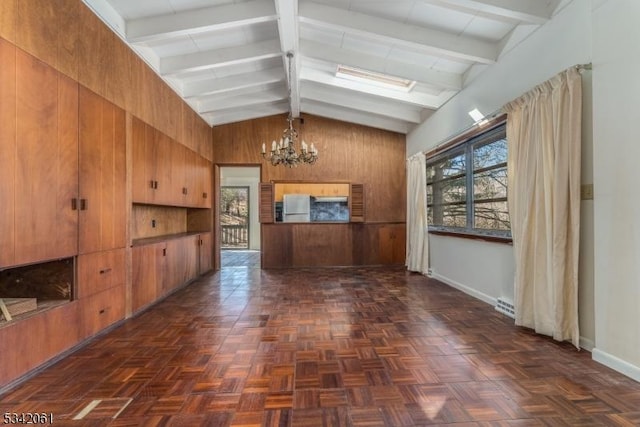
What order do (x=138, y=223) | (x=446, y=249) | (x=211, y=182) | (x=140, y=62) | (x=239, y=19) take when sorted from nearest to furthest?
(x=239, y=19), (x=140, y=62), (x=138, y=223), (x=446, y=249), (x=211, y=182)

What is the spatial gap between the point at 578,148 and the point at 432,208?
313cm

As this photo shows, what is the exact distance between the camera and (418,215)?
5441 millimetres

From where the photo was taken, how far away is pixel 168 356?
2303 mm

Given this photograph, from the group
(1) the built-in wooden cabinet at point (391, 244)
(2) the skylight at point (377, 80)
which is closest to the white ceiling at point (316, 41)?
(2) the skylight at point (377, 80)

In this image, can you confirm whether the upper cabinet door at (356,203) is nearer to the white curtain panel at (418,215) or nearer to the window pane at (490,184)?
the white curtain panel at (418,215)

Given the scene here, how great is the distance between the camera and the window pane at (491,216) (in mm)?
3461

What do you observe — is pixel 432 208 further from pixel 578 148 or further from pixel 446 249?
pixel 578 148

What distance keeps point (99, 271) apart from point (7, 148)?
3.99 feet

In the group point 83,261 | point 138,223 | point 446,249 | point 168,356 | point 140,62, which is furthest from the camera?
point 446,249

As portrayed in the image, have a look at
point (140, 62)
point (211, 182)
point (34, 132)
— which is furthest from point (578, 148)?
point (211, 182)

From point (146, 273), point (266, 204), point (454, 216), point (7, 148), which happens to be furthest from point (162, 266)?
point (454, 216)

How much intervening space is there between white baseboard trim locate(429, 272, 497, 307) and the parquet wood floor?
0.28 metres

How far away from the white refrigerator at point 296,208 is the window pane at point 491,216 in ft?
10.8

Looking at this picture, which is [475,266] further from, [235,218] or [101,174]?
[235,218]
